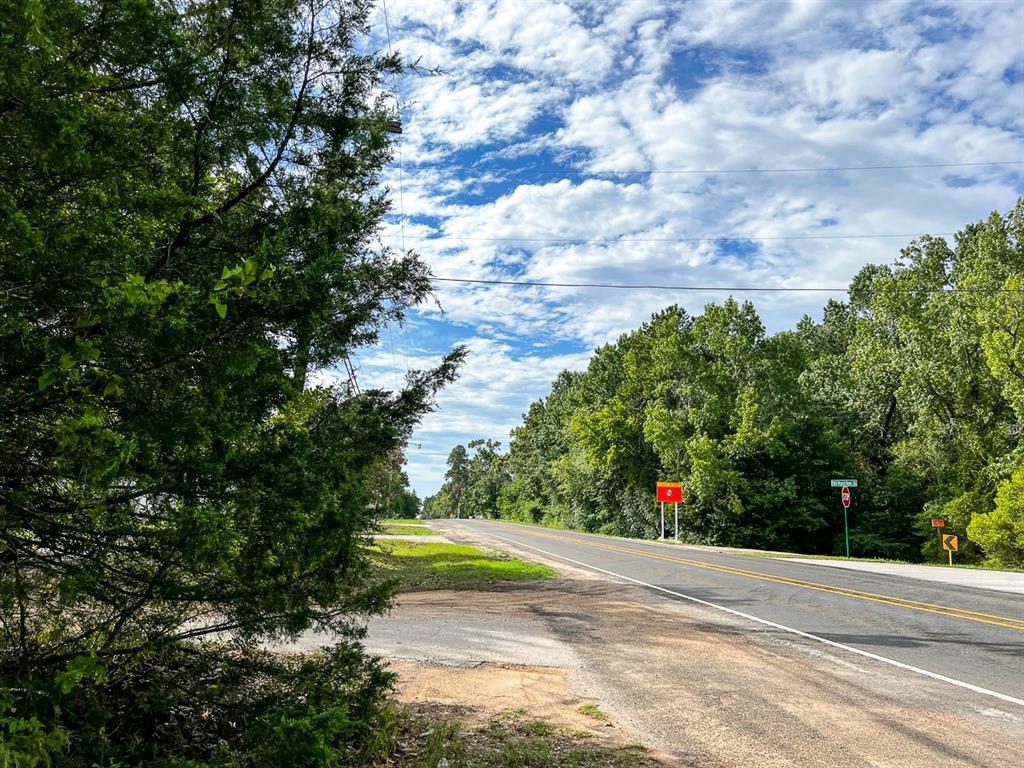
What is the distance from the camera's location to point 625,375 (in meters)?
58.7

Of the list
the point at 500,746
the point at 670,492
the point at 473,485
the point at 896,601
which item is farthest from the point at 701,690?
the point at 473,485

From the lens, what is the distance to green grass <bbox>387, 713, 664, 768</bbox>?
4547mm

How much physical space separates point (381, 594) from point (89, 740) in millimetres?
1548

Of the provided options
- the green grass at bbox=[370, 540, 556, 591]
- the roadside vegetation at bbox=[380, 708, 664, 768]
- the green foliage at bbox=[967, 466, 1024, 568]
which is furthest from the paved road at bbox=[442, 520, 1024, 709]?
the green foliage at bbox=[967, 466, 1024, 568]

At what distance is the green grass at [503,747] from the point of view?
4547 mm

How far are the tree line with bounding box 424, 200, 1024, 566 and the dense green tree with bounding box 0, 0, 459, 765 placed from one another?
2698cm

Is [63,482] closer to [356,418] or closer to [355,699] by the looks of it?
[356,418]

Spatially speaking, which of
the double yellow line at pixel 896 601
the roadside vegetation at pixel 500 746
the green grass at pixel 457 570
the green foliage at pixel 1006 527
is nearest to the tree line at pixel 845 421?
the green foliage at pixel 1006 527

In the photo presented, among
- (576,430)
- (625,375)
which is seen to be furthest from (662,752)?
(625,375)

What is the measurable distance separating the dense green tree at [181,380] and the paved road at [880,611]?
22.2 feet

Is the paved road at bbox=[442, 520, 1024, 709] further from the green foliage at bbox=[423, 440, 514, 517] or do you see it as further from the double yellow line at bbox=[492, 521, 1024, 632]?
the green foliage at bbox=[423, 440, 514, 517]

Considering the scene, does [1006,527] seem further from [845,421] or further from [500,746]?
[500,746]

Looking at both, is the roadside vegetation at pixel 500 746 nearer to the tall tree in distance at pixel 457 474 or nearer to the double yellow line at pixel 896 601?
the double yellow line at pixel 896 601

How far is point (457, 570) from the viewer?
1842cm
